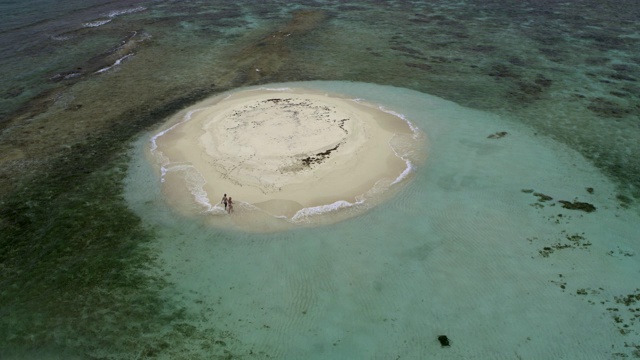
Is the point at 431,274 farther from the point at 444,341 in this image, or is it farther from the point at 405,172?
the point at 405,172

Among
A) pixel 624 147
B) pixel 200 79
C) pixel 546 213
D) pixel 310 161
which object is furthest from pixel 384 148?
pixel 200 79

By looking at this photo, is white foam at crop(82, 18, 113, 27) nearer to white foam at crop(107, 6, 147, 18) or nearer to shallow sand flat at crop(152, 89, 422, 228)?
white foam at crop(107, 6, 147, 18)

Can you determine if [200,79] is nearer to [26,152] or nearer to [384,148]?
[26,152]

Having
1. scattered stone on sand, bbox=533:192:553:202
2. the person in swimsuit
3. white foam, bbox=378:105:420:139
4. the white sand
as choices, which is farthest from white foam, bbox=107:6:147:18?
scattered stone on sand, bbox=533:192:553:202

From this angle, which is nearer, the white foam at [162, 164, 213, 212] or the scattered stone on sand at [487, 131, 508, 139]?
the white foam at [162, 164, 213, 212]

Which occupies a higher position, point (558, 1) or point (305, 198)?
point (558, 1)

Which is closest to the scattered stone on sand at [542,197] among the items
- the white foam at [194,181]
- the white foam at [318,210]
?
the white foam at [318,210]

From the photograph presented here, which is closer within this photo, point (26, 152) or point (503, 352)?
point (503, 352)
